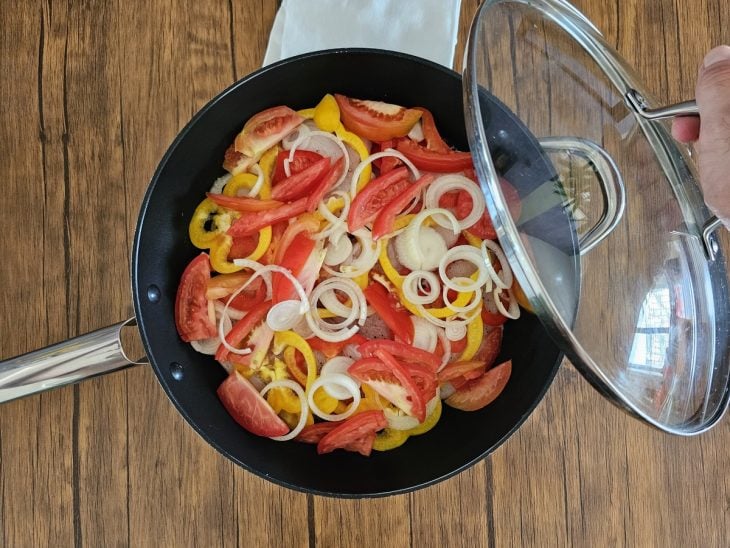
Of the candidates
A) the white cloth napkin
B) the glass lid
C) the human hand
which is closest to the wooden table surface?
the white cloth napkin

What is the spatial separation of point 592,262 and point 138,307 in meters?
0.70

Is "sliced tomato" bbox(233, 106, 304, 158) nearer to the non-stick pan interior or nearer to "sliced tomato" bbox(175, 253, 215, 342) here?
the non-stick pan interior

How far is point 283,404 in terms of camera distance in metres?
1.19

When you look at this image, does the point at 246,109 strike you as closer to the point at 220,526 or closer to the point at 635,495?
the point at 220,526

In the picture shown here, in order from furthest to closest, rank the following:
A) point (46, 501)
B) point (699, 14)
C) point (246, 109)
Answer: point (699, 14) → point (46, 501) → point (246, 109)

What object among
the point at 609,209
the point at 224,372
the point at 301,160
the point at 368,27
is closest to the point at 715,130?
the point at 609,209

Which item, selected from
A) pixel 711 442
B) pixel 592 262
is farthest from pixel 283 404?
pixel 711 442

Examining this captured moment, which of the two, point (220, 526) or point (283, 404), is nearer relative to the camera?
point (283, 404)

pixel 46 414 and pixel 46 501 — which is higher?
pixel 46 414

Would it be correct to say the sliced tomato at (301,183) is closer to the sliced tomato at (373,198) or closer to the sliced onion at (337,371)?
the sliced tomato at (373,198)

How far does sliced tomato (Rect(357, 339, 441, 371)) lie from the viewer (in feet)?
3.77

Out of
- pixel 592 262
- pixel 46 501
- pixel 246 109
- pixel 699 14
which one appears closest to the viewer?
pixel 592 262

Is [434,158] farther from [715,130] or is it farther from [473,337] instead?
[715,130]

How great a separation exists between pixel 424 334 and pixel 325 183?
0.31 metres
